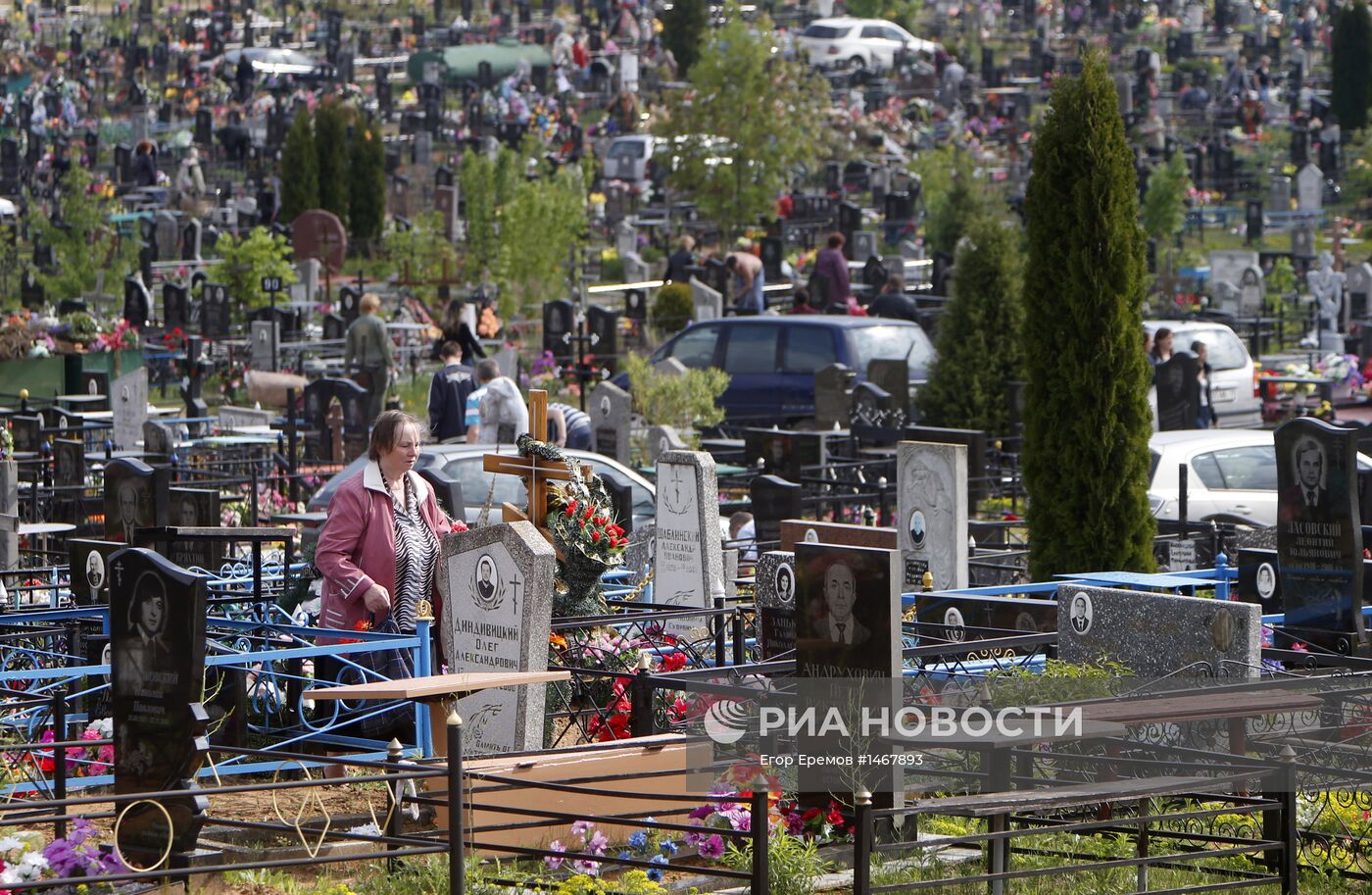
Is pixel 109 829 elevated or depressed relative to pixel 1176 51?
depressed

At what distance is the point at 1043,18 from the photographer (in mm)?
61688

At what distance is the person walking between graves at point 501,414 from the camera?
16.8m

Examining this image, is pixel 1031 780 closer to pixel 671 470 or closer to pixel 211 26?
pixel 671 470

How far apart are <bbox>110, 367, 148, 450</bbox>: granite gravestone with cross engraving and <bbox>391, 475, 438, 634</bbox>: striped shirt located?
10.8 m

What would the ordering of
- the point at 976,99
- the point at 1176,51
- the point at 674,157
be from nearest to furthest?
the point at 674,157 → the point at 976,99 → the point at 1176,51

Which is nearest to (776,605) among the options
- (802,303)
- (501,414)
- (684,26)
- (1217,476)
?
(501,414)

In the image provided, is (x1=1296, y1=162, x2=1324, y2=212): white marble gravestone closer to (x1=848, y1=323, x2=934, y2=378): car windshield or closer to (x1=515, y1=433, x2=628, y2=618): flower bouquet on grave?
(x1=848, y1=323, x2=934, y2=378): car windshield

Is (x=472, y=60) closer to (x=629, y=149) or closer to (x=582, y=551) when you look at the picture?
(x=629, y=149)

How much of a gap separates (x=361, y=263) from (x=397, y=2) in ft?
108

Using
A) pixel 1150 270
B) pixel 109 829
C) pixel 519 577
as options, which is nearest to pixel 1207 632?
pixel 519 577

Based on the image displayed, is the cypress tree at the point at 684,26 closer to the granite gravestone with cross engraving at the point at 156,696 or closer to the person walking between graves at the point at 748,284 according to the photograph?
the person walking between graves at the point at 748,284

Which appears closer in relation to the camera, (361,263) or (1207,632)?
(1207,632)

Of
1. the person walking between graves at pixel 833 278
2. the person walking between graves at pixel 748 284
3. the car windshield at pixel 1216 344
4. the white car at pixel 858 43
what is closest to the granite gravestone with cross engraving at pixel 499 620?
the car windshield at pixel 1216 344

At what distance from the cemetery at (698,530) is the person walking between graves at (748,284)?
10 cm
